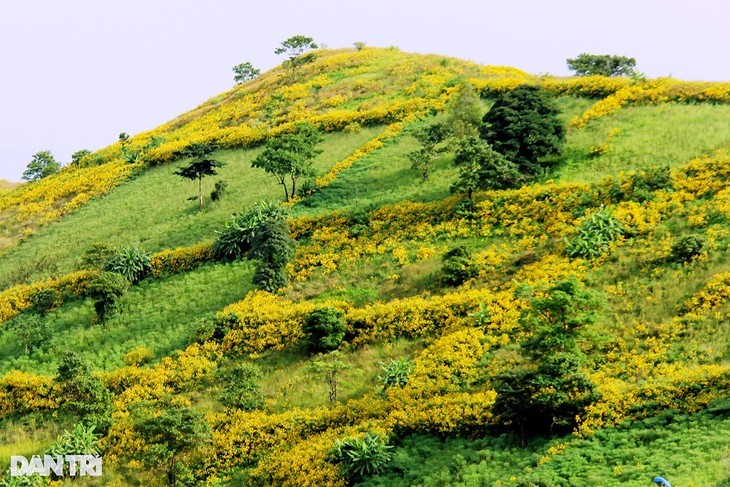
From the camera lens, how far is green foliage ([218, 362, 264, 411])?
30.2 m

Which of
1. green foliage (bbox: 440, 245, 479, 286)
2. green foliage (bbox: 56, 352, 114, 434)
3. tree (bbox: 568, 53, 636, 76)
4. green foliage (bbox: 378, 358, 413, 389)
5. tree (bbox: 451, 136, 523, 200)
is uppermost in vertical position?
tree (bbox: 568, 53, 636, 76)

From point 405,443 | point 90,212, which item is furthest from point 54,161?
point 405,443

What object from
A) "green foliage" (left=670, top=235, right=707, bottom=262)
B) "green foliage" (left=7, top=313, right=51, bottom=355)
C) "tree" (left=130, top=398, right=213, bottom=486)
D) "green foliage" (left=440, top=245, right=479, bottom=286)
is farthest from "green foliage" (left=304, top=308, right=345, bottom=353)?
"green foliage" (left=7, top=313, right=51, bottom=355)

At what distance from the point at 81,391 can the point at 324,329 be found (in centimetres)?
1159

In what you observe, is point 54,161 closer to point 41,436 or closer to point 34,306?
point 34,306

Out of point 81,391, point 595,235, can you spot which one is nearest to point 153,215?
point 81,391

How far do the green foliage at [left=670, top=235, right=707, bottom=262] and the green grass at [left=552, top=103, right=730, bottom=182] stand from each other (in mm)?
10820

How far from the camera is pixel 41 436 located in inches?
1249

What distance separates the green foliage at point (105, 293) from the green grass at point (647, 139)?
92.7ft

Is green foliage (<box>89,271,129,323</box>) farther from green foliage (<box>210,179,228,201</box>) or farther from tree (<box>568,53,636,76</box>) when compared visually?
tree (<box>568,53,636,76</box>)

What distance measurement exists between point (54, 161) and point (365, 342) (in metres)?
70.7

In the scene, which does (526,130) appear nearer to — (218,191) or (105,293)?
(218,191)

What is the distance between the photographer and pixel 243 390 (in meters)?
30.4

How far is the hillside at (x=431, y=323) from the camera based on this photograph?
2347 cm
